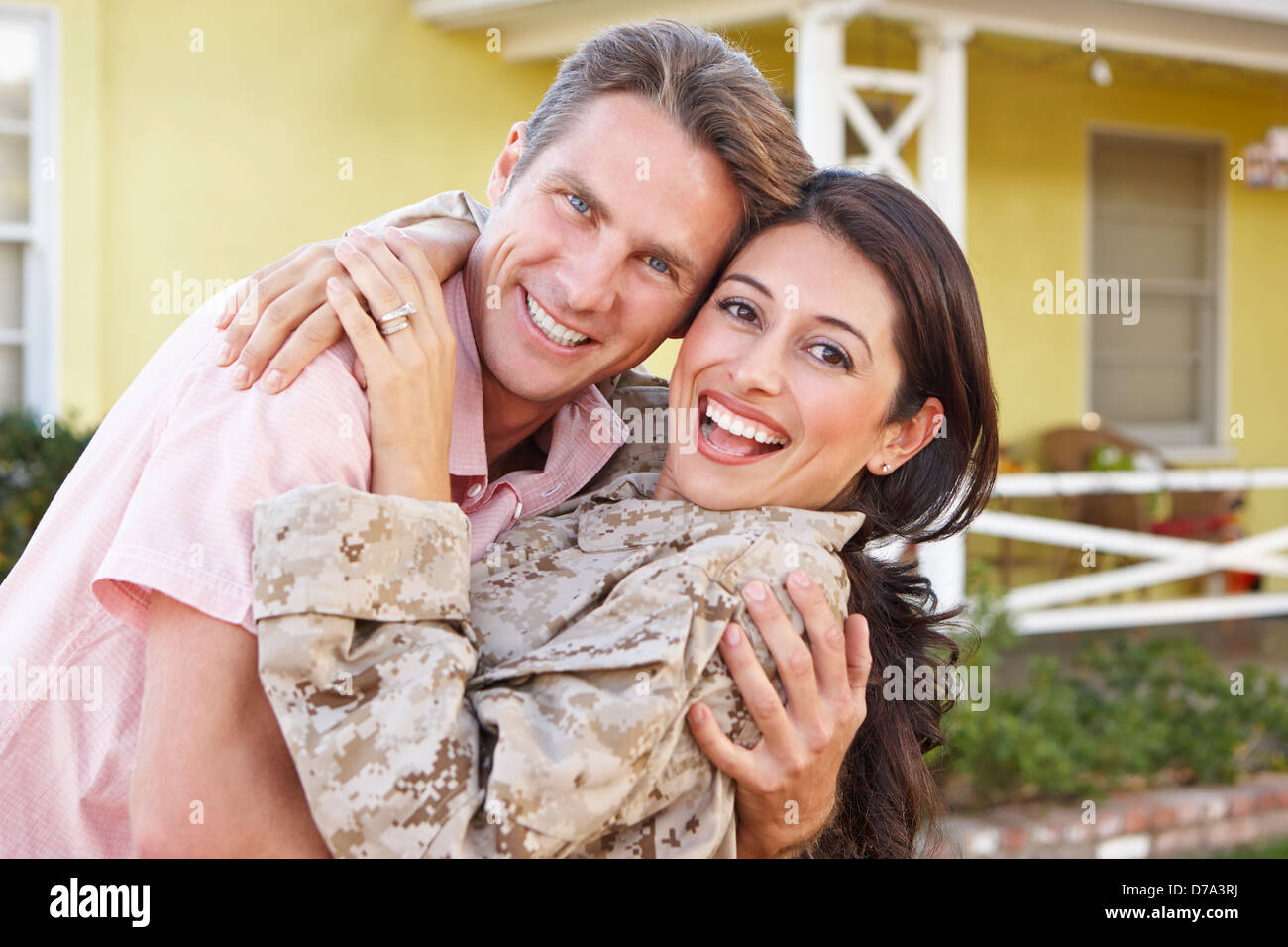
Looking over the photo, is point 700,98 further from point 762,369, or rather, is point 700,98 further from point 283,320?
point 283,320

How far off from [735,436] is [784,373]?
13cm

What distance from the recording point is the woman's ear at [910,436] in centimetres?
243

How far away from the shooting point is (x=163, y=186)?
662cm

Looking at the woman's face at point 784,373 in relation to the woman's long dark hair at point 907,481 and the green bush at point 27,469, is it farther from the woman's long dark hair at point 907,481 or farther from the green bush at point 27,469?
the green bush at point 27,469

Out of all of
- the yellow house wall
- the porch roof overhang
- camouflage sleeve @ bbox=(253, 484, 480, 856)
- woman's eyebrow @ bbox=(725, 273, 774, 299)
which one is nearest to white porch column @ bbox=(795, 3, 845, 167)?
the porch roof overhang

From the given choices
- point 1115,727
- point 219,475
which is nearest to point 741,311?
point 219,475

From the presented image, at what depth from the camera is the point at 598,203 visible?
2.27 metres

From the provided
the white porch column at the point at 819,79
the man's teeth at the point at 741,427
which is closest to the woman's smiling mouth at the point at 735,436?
the man's teeth at the point at 741,427

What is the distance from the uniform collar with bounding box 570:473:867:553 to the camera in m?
2.17

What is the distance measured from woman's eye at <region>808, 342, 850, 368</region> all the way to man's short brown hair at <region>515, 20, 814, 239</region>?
258mm

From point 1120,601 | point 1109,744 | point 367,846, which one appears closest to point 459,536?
point 367,846

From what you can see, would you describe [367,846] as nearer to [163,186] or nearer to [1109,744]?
[1109,744]

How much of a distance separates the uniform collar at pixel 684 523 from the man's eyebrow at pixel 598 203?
39 centimetres
